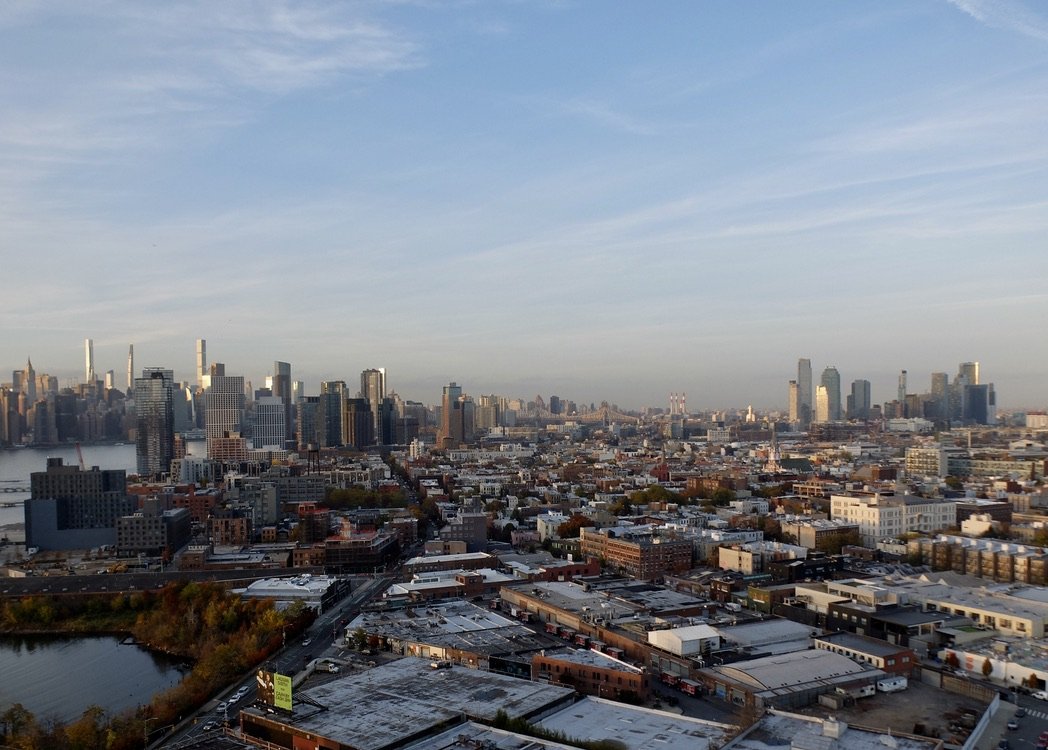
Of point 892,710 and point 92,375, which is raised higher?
point 92,375

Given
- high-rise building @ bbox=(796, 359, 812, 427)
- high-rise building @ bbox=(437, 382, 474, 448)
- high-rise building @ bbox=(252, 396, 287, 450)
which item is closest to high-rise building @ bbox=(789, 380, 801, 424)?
high-rise building @ bbox=(796, 359, 812, 427)

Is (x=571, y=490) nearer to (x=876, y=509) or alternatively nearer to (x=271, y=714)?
(x=876, y=509)

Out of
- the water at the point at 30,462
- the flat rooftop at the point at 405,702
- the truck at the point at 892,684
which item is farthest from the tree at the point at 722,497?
the flat rooftop at the point at 405,702

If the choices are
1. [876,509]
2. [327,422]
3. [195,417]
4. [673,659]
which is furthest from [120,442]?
[673,659]

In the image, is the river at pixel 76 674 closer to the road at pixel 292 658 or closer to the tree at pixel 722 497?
the road at pixel 292 658

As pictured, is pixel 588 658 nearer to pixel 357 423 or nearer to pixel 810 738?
pixel 810 738

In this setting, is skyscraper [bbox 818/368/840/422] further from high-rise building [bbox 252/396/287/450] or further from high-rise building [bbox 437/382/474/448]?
high-rise building [bbox 252/396/287/450]
